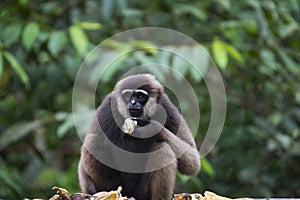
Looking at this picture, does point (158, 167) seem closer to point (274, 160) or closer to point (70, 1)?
point (70, 1)

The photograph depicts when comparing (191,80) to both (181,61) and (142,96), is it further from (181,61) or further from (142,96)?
(142,96)

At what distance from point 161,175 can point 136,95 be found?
62 centimetres

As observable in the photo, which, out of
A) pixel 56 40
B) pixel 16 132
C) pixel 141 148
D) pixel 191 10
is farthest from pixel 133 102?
pixel 191 10

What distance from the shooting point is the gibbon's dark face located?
15.4 ft

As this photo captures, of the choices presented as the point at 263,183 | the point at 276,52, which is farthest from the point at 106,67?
the point at 263,183

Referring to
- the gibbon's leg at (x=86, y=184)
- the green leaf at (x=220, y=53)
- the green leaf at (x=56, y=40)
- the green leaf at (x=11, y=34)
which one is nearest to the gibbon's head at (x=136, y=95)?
the gibbon's leg at (x=86, y=184)

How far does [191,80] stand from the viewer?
7848 millimetres

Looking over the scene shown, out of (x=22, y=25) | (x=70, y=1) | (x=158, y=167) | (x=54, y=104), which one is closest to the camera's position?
(x=158, y=167)

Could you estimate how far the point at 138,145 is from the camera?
189 inches

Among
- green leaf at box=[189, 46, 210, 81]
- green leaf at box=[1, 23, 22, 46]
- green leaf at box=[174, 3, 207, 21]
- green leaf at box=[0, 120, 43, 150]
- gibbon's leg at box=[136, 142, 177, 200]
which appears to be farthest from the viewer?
green leaf at box=[174, 3, 207, 21]

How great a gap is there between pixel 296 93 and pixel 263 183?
4.13 feet

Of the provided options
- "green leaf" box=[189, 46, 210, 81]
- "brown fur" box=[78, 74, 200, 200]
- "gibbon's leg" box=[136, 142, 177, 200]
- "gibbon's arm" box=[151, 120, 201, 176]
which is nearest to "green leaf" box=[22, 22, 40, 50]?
"green leaf" box=[189, 46, 210, 81]

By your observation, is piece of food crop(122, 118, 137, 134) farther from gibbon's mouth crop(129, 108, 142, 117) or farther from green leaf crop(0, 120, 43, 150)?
green leaf crop(0, 120, 43, 150)

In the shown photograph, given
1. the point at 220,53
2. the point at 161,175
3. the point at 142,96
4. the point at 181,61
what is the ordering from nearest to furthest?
the point at 161,175 → the point at 142,96 → the point at 181,61 → the point at 220,53
